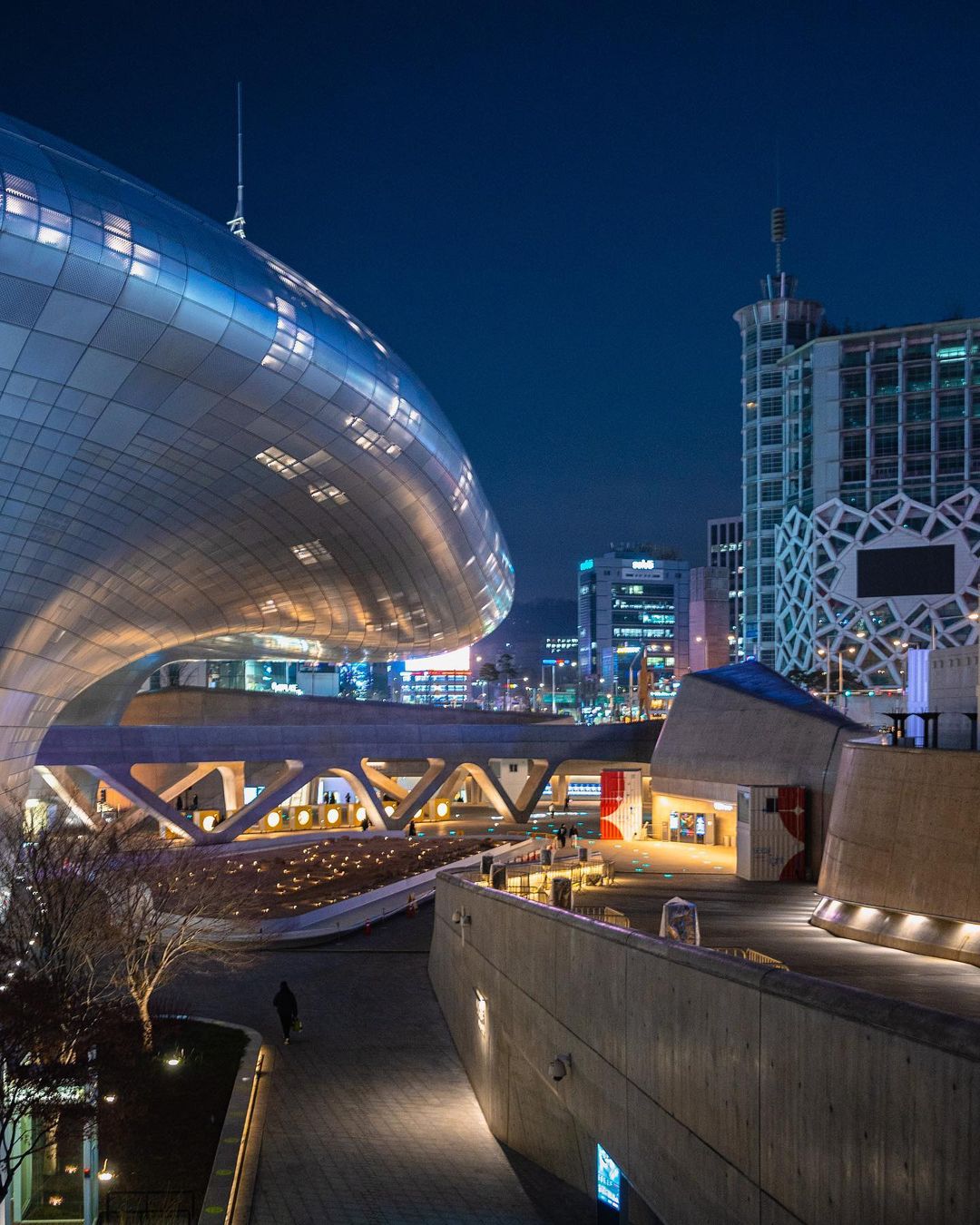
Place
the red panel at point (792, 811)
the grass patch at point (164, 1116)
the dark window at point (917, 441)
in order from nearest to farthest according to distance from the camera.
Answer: the grass patch at point (164, 1116) < the red panel at point (792, 811) < the dark window at point (917, 441)

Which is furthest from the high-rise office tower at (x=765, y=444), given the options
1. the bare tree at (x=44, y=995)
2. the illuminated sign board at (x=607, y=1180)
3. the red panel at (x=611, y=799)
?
the illuminated sign board at (x=607, y=1180)

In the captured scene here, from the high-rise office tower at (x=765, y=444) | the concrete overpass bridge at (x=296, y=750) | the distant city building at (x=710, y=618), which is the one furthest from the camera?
the high-rise office tower at (x=765, y=444)

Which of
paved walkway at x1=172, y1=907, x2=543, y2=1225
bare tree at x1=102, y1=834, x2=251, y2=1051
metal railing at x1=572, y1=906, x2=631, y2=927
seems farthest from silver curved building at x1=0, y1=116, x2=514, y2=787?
metal railing at x1=572, y1=906, x2=631, y2=927

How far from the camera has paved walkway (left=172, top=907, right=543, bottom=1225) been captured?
14.6 m

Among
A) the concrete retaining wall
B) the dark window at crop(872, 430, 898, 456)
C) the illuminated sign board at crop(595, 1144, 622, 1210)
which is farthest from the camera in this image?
the dark window at crop(872, 430, 898, 456)

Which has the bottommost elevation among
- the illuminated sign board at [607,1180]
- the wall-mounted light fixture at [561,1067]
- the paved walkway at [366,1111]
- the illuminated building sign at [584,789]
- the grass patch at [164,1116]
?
the illuminated building sign at [584,789]

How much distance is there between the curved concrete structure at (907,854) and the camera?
18.9m

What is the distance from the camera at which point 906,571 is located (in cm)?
11538

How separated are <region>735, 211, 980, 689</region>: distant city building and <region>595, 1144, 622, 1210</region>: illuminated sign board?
329ft

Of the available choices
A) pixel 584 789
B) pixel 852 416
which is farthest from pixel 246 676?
pixel 852 416

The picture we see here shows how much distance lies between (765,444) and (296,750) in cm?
9618

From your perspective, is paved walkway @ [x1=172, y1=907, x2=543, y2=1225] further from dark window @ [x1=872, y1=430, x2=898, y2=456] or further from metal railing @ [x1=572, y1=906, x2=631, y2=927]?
dark window @ [x1=872, y1=430, x2=898, y2=456]

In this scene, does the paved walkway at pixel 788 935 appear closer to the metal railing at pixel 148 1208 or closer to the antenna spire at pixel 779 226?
the metal railing at pixel 148 1208

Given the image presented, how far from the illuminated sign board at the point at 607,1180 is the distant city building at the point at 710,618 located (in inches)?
3195
